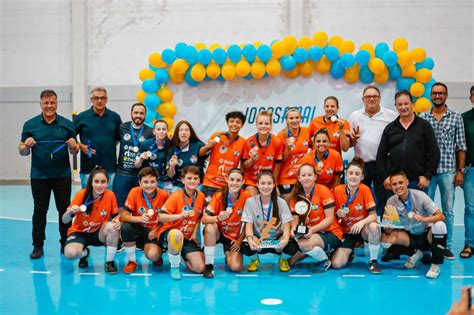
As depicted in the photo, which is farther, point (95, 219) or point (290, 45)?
point (290, 45)

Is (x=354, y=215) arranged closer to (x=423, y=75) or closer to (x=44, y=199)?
(x=44, y=199)

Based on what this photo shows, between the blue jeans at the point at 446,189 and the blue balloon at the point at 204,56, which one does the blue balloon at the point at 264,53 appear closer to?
the blue balloon at the point at 204,56

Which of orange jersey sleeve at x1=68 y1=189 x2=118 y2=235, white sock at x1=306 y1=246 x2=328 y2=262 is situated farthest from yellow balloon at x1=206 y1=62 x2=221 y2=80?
white sock at x1=306 y1=246 x2=328 y2=262

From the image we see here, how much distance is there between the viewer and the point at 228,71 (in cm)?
782

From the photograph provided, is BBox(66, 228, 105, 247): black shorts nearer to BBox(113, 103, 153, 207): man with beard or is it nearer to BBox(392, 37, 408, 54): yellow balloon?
BBox(113, 103, 153, 207): man with beard

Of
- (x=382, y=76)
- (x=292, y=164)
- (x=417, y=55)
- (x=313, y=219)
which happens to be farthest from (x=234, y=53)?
(x=313, y=219)

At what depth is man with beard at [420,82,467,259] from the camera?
5.24 m

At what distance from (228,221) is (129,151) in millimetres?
1518

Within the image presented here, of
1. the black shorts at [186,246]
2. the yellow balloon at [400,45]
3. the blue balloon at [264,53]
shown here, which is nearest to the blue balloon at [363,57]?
the yellow balloon at [400,45]

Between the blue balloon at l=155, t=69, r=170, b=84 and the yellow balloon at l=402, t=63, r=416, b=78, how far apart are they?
390cm

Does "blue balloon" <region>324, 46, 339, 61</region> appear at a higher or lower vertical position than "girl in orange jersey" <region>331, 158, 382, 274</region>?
higher

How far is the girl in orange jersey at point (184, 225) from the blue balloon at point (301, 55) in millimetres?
3669

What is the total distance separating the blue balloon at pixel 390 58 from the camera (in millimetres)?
7477

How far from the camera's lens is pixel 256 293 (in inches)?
161
